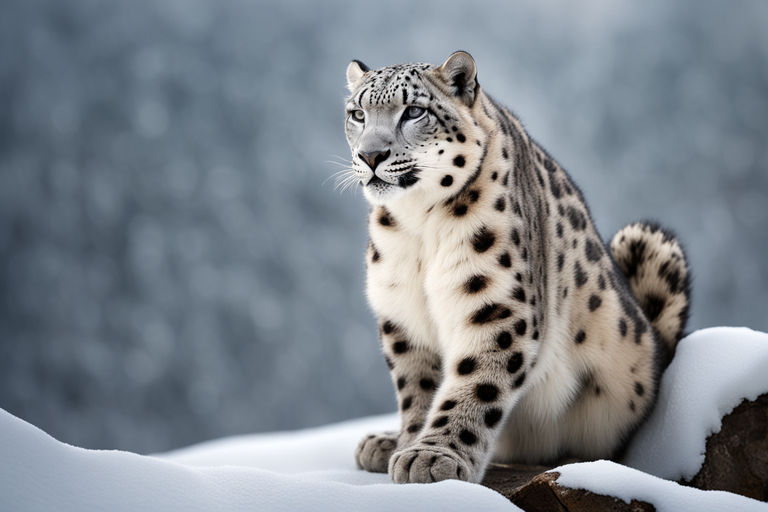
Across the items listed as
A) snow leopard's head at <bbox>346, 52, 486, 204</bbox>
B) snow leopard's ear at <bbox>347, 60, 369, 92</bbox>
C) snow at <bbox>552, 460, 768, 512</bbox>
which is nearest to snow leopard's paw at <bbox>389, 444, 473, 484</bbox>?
snow at <bbox>552, 460, 768, 512</bbox>

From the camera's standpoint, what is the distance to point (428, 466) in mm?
2691

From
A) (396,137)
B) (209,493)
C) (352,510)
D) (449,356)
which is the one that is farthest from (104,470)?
(396,137)

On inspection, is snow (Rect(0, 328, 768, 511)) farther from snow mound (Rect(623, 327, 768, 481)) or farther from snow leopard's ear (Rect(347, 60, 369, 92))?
snow leopard's ear (Rect(347, 60, 369, 92))

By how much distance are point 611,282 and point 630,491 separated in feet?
4.20

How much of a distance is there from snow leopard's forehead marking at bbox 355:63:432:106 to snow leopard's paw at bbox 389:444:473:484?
4.12 ft

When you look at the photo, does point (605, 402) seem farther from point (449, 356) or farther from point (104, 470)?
point (104, 470)

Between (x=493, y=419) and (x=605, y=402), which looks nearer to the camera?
(x=493, y=419)

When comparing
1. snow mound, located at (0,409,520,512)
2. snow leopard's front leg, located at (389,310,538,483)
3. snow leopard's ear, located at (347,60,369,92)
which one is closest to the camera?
snow mound, located at (0,409,520,512)

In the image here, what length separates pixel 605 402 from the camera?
3426 mm

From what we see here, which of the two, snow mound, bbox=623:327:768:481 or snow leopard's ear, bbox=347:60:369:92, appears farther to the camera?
snow leopard's ear, bbox=347:60:369:92

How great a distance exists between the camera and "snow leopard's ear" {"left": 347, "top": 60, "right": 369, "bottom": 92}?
11.4 feet

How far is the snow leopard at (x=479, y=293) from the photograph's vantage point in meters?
2.96

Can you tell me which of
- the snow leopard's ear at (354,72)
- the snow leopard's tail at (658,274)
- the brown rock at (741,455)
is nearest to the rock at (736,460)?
the brown rock at (741,455)

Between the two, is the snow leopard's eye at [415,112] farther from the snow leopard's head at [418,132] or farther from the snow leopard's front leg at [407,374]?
the snow leopard's front leg at [407,374]
